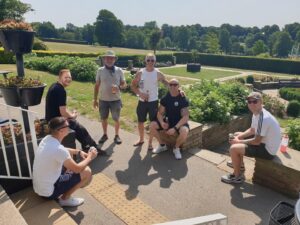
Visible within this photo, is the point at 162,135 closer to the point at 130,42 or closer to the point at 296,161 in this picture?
the point at 296,161

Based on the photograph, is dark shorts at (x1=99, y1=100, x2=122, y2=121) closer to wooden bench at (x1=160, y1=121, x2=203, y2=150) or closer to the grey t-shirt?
the grey t-shirt

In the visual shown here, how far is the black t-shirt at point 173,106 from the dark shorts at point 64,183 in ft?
8.08

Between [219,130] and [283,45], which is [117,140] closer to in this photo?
[219,130]

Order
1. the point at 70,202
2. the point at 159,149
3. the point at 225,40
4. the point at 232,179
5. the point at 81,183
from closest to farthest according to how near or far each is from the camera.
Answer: the point at 81,183
the point at 70,202
the point at 232,179
the point at 159,149
the point at 225,40

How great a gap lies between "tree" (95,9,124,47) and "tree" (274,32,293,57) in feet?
148

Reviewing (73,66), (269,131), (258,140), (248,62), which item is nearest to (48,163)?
(258,140)

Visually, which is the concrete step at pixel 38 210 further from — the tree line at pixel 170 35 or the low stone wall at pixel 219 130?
the tree line at pixel 170 35

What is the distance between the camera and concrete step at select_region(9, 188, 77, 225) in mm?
3406

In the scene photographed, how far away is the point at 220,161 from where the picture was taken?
5574mm

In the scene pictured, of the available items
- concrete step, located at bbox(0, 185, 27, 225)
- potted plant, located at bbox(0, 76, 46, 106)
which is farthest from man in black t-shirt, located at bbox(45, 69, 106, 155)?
concrete step, located at bbox(0, 185, 27, 225)

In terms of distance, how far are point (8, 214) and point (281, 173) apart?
3.84m

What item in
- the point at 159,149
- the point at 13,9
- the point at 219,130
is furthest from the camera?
the point at 13,9

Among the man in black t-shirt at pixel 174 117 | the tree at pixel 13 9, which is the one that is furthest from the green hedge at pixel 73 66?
the tree at pixel 13 9

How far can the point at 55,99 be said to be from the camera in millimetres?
4746
